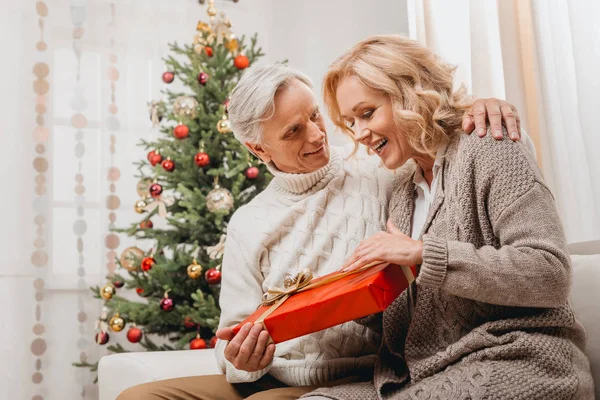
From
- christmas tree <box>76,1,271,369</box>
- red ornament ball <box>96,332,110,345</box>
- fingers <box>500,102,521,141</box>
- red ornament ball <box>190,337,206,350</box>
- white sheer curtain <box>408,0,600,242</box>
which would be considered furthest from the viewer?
red ornament ball <box>96,332,110,345</box>

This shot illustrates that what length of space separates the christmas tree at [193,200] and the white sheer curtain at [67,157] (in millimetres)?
529

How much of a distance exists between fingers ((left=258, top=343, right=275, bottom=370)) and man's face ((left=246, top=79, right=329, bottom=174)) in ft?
1.83

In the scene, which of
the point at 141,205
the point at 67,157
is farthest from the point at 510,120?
the point at 67,157

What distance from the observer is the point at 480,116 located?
1.46m

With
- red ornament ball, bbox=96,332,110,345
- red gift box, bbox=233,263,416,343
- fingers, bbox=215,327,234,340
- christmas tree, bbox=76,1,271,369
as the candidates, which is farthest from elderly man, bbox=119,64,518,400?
red ornament ball, bbox=96,332,110,345

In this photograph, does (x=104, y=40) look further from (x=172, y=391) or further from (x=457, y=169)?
(x=457, y=169)

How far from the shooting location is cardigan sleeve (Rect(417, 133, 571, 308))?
4.08 ft

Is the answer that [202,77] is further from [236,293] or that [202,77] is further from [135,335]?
[236,293]

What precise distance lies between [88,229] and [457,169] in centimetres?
265

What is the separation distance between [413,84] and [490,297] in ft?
1.84

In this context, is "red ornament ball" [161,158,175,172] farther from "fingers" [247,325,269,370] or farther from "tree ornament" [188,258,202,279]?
"fingers" [247,325,269,370]

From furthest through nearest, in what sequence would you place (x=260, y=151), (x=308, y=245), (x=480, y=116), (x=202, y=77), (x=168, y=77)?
(x=168, y=77), (x=202, y=77), (x=260, y=151), (x=308, y=245), (x=480, y=116)

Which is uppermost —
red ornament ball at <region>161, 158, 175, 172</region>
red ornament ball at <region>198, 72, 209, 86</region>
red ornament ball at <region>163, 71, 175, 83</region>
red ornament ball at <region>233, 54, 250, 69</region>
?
red ornament ball at <region>233, 54, 250, 69</region>

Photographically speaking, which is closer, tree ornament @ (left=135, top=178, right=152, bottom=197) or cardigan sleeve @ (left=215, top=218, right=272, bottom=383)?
cardigan sleeve @ (left=215, top=218, right=272, bottom=383)
